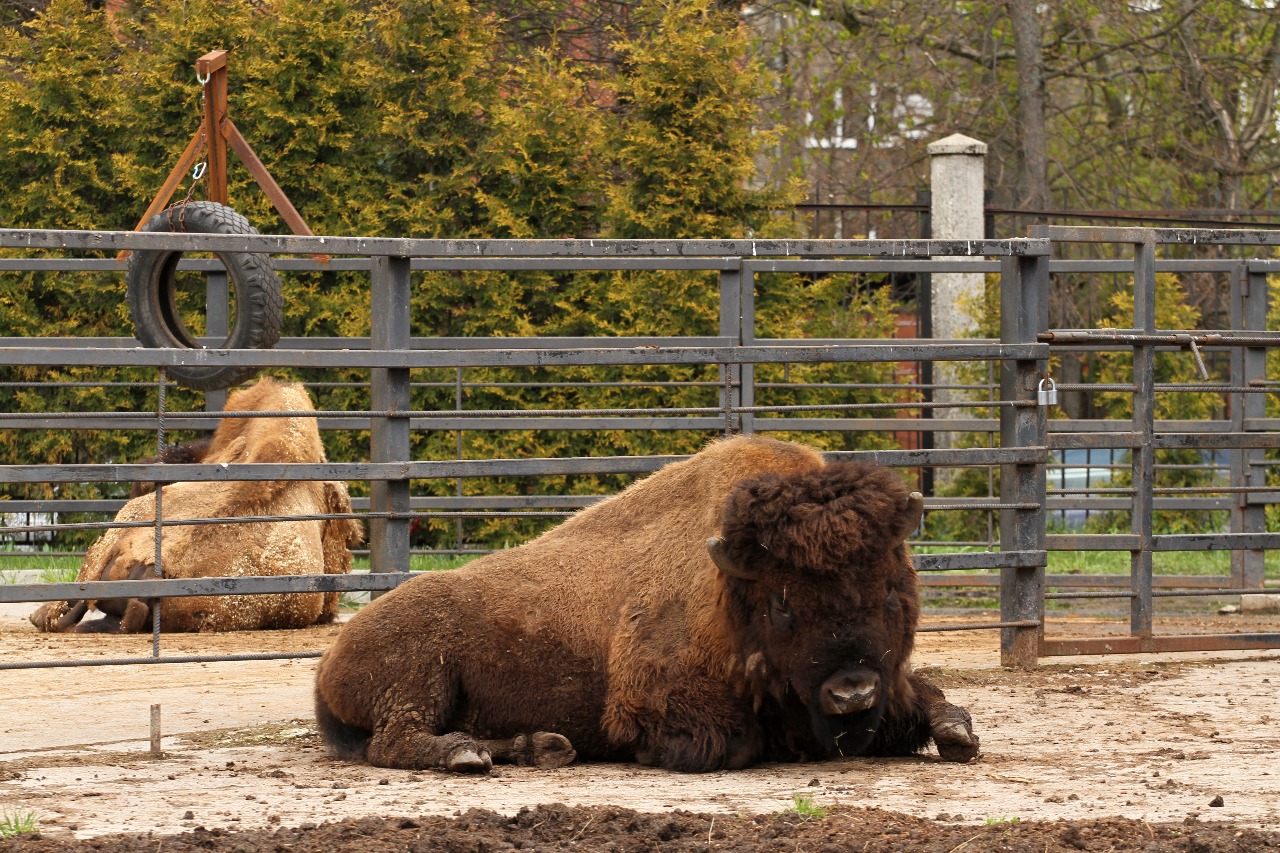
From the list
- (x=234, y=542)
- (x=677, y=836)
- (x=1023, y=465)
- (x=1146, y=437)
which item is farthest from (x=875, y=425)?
(x=677, y=836)

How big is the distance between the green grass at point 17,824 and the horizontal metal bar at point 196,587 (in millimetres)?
2057

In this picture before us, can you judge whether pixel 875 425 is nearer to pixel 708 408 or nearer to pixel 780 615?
pixel 708 408

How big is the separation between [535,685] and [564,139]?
8578mm

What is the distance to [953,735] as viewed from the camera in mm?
5844

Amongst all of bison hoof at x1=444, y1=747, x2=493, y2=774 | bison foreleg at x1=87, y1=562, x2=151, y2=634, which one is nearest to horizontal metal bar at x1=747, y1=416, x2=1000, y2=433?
bison foreleg at x1=87, y1=562, x2=151, y2=634

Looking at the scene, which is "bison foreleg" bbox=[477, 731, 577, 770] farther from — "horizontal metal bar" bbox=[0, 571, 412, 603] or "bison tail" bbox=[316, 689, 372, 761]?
"horizontal metal bar" bbox=[0, 571, 412, 603]

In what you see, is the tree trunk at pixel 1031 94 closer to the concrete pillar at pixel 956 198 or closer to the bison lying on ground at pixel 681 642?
the concrete pillar at pixel 956 198

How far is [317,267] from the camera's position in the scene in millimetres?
10484

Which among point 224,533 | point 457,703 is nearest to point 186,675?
point 224,533

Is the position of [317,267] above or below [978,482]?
above

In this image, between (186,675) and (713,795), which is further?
(186,675)

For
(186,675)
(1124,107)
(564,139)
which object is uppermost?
(1124,107)

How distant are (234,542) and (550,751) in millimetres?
4405

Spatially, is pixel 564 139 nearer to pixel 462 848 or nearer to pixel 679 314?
pixel 679 314
